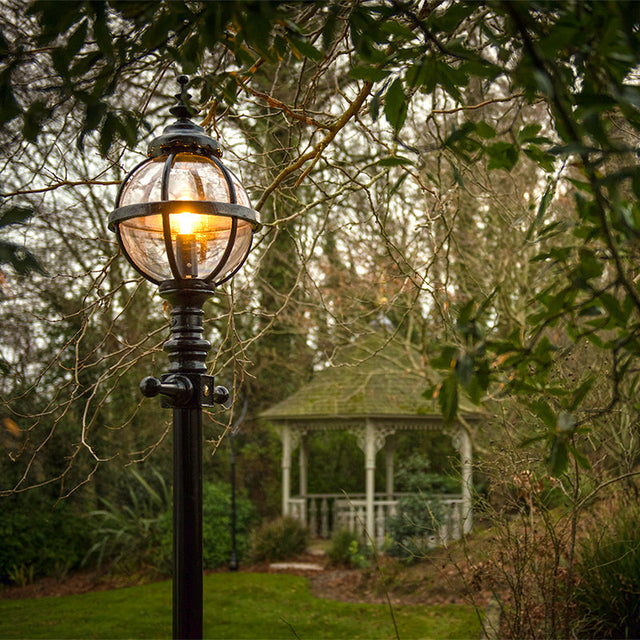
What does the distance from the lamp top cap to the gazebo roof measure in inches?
367

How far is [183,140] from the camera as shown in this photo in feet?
8.59

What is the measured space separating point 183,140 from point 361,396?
1055cm

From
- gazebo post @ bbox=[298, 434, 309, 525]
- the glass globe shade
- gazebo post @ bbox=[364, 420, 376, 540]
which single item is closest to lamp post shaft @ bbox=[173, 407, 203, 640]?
the glass globe shade

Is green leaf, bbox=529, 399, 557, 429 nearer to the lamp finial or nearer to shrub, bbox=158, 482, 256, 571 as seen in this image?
the lamp finial

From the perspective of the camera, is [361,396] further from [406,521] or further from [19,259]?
[19,259]

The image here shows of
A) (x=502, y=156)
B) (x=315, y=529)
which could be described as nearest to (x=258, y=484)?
(x=315, y=529)

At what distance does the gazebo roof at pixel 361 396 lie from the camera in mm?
12492

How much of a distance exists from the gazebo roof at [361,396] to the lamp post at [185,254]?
9.35 meters

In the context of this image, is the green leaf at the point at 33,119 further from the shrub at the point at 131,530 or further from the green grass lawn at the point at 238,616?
the shrub at the point at 131,530

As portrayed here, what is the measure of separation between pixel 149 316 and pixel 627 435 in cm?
837

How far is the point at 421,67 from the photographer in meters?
1.76

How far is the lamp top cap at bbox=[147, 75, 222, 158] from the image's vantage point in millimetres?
2613

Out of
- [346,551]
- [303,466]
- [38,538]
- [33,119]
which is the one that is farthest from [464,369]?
[303,466]

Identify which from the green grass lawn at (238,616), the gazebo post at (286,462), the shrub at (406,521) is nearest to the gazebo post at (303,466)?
the gazebo post at (286,462)
